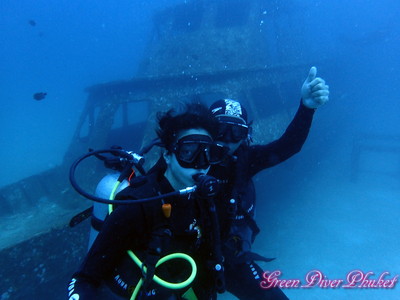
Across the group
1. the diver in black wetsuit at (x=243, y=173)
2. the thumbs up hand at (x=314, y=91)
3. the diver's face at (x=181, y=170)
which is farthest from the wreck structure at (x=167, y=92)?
the diver's face at (x=181, y=170)

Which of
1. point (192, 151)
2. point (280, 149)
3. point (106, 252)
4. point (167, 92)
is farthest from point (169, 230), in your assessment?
point (167, 92)

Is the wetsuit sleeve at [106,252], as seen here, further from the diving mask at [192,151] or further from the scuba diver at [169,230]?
the diving mask at [192,151]

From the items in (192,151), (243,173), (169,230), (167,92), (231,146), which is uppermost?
(192,151)

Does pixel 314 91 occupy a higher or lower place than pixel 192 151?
higher

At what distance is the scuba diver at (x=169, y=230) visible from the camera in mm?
1813

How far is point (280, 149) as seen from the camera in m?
3.19

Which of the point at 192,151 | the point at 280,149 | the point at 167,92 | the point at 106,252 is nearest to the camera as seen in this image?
the point at 106,252

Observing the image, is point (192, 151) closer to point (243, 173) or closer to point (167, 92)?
point (243, 173)

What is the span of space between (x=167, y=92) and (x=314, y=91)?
236 inches

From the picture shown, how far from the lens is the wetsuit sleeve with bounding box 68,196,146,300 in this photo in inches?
70.6

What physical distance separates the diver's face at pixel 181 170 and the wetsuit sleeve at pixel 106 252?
0.48 m

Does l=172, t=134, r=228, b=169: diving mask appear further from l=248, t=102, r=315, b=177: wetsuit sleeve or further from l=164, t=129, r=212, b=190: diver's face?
l=248, t=102, r=315, b=177: wetsuit sleeve

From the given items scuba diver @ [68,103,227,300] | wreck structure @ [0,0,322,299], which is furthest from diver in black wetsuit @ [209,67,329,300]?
wreck structure @ [0,0,322,299]

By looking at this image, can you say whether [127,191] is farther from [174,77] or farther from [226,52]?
[226,52]
